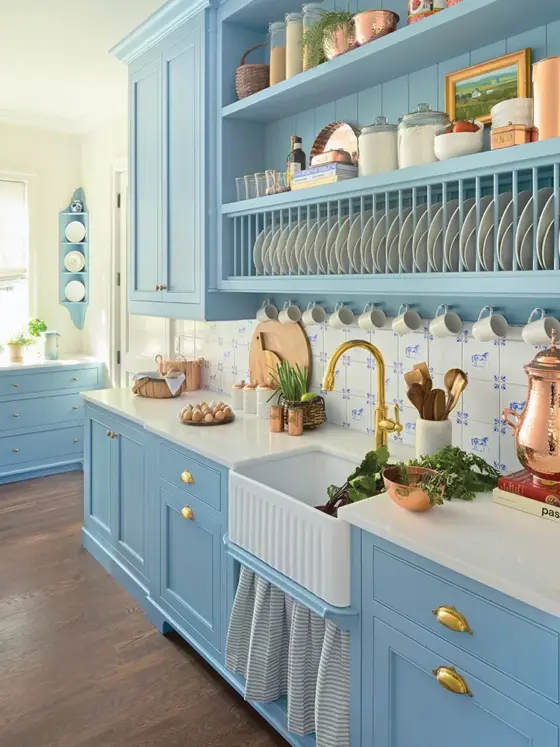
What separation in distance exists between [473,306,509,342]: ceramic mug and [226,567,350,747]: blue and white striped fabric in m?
0.90

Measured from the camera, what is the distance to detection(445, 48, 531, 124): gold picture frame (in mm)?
1799

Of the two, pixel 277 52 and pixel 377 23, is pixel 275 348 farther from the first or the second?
pixel 377 23

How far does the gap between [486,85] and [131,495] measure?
212 centimetres

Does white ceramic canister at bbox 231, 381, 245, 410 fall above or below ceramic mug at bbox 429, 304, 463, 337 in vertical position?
below

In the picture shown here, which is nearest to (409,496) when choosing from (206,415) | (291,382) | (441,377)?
(441,377)

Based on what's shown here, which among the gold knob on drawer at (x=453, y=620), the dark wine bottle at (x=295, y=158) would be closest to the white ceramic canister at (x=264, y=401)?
the dark wine bottle at (x=295, y=158)

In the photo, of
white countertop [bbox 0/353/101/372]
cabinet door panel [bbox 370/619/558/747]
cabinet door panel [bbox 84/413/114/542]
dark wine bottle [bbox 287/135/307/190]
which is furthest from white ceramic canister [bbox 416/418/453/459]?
white countertop [bbox 0/353/101/372]

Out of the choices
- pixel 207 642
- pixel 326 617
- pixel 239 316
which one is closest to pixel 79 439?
pixel 239 316

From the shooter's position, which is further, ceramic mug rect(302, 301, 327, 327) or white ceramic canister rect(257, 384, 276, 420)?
white ceramic canister rect(257, 384, 276, 420)

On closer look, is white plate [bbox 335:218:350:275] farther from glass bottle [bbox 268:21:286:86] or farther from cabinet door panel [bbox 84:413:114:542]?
cabinet door panel [bbox 84:413:114:542]

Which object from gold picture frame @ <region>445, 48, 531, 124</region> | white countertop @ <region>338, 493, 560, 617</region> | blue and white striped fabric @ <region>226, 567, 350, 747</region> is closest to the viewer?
white countertop @ <region>338, 493, 560, 617</region>

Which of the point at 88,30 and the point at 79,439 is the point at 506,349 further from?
the point at 79,439

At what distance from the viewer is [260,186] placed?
2568 millimetres

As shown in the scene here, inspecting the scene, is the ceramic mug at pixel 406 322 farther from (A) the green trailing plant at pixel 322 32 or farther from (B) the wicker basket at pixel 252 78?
(B) the wicker basket at pixel 252 78
